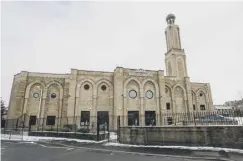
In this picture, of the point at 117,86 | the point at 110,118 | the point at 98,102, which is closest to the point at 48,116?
the point at 98,102

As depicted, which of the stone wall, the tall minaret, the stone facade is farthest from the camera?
the tall minaret

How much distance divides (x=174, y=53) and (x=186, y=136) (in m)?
28.3

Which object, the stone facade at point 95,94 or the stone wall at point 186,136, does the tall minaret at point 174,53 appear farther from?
the stone wall at point 186,136

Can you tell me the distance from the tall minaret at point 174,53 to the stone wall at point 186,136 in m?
23.5

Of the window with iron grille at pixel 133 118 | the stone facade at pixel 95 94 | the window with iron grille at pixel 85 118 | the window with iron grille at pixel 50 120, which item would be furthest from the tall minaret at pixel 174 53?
the window with iron grille at pixel 50 120

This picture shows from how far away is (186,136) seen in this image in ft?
34.3

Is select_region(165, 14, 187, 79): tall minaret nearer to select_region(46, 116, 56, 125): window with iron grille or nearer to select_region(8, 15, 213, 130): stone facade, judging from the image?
select_region(8, 15, 213, 130): stone facade

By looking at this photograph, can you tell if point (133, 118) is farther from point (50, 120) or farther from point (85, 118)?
point (50, 120)

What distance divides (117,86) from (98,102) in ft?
13.8

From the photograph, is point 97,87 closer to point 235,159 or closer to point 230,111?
point 230,111

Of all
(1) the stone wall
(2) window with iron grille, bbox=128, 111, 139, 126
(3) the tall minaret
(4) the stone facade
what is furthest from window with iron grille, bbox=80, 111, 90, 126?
(3) the tall minaret

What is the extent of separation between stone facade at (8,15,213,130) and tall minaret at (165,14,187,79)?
5366mm

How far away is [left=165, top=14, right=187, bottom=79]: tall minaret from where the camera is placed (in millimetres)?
35656

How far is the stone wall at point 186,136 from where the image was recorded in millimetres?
9117
